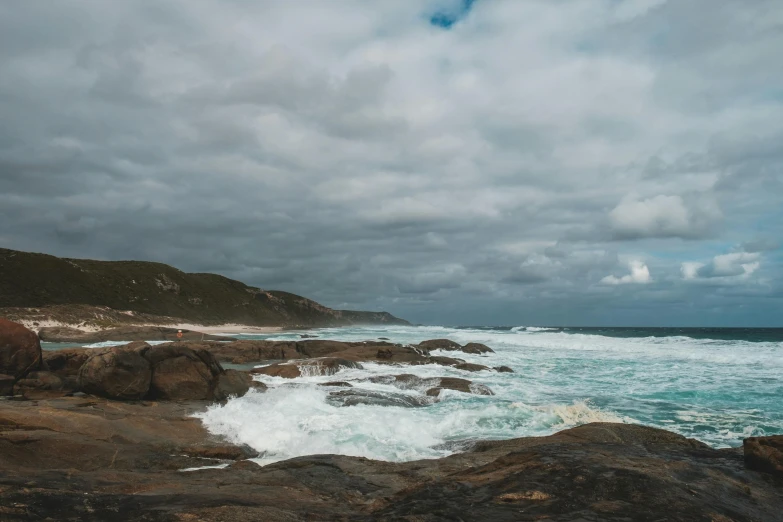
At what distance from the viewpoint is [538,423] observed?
1653cm

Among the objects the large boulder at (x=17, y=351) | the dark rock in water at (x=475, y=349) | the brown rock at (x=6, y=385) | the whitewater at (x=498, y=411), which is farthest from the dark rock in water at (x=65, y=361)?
the dark rock in water at (x=475, y=349)

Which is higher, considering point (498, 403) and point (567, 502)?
point (567, 502)

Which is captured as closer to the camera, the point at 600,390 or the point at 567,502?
the point at 567,502

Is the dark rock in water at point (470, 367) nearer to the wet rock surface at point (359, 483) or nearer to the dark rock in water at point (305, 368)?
the dark rock in water at point (305, 368)

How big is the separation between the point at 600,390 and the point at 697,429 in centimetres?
902

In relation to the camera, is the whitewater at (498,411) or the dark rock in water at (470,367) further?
the dark rock in water at (470,367)

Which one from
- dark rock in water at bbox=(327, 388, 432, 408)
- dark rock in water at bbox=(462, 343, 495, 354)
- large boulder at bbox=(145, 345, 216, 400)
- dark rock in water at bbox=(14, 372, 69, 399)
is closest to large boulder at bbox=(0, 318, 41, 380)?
dark rock in water at bbox=(14, 372, 69, 399)

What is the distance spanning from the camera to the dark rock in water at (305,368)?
26.1 metres

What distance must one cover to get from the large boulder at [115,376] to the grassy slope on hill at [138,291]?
245ft

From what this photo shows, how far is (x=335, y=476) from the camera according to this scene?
8.52 metres

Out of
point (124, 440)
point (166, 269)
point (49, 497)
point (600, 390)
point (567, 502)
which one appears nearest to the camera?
point (49, 497)

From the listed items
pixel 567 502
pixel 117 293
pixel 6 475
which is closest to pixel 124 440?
pixel 6 475

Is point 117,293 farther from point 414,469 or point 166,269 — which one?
point 414,469

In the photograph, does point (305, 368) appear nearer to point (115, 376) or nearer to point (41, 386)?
point (115, 376)
